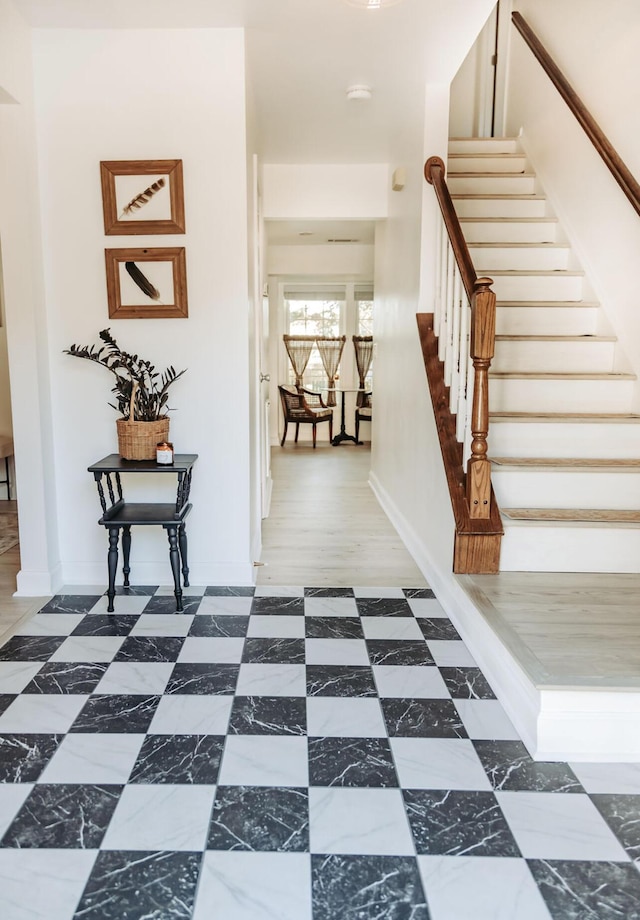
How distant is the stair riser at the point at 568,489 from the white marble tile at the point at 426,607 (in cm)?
55

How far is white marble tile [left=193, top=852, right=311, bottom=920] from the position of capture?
1.40 metres

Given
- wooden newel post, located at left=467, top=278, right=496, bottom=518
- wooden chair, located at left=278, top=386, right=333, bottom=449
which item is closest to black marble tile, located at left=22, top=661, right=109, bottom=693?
wooden newel post, located at left=467, top=278, right=496, bottom=518

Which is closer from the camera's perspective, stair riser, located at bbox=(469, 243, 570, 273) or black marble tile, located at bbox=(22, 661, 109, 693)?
black marble tile, located at bbox=(22, 661, 109, 693)

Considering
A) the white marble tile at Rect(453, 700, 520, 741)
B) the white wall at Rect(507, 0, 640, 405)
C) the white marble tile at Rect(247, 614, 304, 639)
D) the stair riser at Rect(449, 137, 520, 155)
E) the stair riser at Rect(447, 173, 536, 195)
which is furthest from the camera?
the stair riser at Rect(449, 137, 520, 155)

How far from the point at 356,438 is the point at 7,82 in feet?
21.5

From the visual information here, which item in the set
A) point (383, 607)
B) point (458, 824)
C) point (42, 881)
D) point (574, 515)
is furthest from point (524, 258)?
point (42, 881)

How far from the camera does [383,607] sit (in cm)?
309

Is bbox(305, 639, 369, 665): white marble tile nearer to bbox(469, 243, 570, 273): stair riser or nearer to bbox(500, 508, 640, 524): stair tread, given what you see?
bbox(500, 508, 640, 524): stair tread

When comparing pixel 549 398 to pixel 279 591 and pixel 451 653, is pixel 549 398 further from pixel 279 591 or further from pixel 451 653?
pixel 279 591

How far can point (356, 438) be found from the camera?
8953mm

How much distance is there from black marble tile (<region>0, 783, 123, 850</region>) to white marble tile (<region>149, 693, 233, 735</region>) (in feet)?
0.98

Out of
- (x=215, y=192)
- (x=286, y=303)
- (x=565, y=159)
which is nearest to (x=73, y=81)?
(x=215, y=192)

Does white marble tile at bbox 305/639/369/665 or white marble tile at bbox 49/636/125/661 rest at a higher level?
white marble tile at bbox 305/639/369/665

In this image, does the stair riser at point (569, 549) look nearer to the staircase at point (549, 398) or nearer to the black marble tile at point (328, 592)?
the staircase at point (549, 398)
